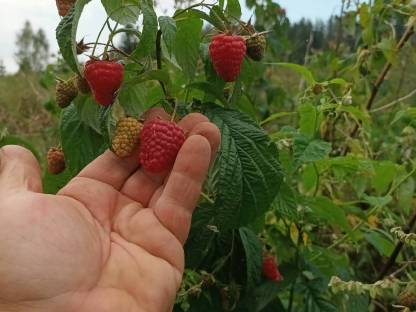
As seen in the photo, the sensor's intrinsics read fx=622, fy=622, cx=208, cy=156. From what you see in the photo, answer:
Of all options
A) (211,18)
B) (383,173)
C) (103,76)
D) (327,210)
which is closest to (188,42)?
(211,18)

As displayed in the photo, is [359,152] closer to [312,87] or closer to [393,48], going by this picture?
[393,48]

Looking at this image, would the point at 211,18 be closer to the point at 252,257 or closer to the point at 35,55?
the point at 252,257

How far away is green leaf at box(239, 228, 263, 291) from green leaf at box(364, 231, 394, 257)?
565mm

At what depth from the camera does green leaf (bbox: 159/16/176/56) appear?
41.9 inches

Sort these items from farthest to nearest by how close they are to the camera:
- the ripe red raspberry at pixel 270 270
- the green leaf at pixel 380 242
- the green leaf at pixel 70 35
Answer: the green leaf at pixel 380 242 → the ripe red raspberry at pixel 270 270 → the green leaf at pixel 70 35

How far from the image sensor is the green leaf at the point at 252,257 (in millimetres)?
1398

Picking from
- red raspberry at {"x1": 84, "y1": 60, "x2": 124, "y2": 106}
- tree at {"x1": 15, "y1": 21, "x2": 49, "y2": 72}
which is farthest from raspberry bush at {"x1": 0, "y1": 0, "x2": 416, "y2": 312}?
tree at {"x1": 15, "y1": 21, "x2": 49, "y2": 72}

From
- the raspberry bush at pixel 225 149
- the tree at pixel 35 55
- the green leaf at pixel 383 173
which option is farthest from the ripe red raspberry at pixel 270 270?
the tree at pixel 35 55

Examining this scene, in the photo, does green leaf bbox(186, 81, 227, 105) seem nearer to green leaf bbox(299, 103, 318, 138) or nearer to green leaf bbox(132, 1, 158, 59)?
green leaf bbox(132, 1, 158, 59)

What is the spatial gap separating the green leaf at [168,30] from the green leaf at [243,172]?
20 cm

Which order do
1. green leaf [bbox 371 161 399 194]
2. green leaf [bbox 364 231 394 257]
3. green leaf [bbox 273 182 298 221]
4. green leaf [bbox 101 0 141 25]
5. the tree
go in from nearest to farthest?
green leaf [bbox 101 0 141 25], green leaf [bbox 273 182 298 221], green leaf [bbox 371 161 399 194], green leaf [bbox 364 231 394 257], the tree

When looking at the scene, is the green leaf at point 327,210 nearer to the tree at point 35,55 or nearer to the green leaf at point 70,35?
the green leaf at point 70,35

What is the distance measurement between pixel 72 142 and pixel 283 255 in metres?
0.69

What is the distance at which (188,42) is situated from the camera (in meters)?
1.18
